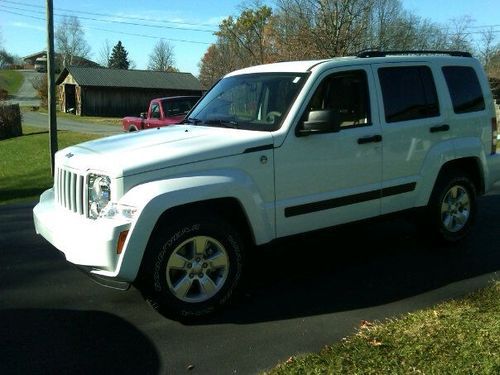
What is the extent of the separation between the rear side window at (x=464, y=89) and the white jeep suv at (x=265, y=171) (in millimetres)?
18

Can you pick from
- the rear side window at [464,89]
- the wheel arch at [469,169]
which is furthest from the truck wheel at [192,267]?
the rear side window at [464,89]

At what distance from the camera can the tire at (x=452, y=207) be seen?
236 inches

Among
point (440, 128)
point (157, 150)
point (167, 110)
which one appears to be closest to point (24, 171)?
point (167, 110)

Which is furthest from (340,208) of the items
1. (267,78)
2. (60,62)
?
(60,62)

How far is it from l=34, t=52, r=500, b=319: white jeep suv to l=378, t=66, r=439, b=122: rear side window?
1 centimetres

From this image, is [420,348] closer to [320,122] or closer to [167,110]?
[320,122]

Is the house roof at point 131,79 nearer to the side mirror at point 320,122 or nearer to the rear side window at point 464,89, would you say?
the rear side window at point 464,89

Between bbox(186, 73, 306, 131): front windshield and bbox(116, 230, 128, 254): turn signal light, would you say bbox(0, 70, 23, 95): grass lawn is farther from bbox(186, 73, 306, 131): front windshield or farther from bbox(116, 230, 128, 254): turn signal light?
bbox(116, 230, 128, 254): turn signal light

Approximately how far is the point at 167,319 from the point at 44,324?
927 millimetres

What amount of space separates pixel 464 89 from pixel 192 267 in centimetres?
376

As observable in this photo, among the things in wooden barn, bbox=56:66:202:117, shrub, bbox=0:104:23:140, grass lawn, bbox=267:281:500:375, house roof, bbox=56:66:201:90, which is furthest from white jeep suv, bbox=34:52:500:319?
house roof, bbox=56:66:201:90

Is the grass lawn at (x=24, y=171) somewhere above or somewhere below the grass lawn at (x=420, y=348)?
above

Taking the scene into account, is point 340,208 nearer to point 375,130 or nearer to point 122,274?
point 375,130

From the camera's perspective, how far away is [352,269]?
5.59 metres
